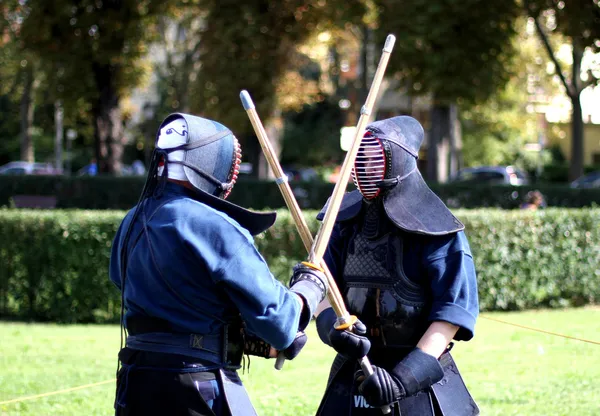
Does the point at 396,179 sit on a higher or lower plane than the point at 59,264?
higher

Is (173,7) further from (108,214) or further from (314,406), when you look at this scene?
(314,406)

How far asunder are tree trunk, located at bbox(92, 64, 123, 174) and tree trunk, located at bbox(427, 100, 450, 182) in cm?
787

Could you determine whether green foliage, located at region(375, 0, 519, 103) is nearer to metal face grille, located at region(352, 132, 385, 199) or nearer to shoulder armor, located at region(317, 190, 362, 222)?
shoulder armor, located at region(317, 190, 362, 222)

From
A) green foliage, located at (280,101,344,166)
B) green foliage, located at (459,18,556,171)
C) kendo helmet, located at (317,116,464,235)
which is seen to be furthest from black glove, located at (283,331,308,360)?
green foliage, located at (280,101,344,166)

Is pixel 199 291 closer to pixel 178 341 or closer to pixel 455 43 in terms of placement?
pixel 178 341

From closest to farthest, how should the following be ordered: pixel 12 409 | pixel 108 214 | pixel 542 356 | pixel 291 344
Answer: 1. pixel 291 344
2. pixel 12 409
3. pixel 542 356
4. pixel 108 214

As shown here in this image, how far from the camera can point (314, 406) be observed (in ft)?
22.7

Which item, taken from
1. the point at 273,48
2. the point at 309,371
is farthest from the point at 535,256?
the point at 273,48

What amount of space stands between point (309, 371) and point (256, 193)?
10.6 m

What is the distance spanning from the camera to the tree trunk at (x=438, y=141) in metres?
21.1

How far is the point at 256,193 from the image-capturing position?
61.6 feet

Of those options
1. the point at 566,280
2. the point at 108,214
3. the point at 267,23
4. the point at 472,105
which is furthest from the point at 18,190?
the point at 566,280

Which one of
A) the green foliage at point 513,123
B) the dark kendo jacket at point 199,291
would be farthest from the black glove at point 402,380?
the green foliage at point 513,123

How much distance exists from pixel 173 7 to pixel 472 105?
27.0ft
